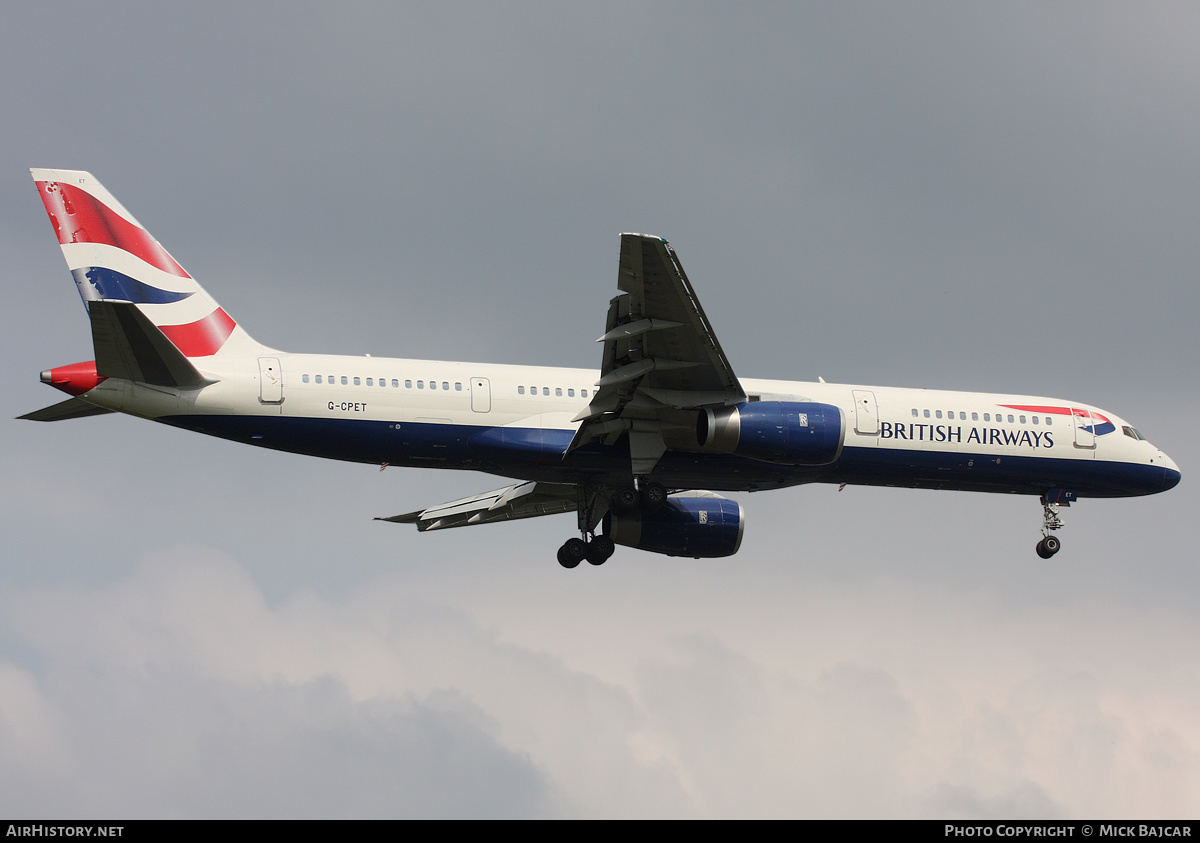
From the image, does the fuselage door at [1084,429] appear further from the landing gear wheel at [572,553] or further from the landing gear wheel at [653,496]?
the landing gear wheel at [572,553]

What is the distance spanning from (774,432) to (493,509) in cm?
1046

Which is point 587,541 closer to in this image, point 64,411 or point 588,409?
point 588,409

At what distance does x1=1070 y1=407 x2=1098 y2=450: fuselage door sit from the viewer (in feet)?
109

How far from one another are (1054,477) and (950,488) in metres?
2.85

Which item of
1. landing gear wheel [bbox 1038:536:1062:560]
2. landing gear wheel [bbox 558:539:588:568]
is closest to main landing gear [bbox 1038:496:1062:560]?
landing gear wheel [bbox 1038:536:1062:560]

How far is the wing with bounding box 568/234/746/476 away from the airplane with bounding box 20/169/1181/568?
0.04m

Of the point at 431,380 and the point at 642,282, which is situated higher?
the point at 642,282

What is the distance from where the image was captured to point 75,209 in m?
29.2

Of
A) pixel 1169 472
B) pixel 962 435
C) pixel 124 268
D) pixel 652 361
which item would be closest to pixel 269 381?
pixel 124 268

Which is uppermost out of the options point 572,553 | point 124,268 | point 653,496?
point 124,268

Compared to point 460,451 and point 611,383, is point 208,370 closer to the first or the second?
point 460,451

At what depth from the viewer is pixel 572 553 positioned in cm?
3281

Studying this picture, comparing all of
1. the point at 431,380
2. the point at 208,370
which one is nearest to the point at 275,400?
the point at 208,370
